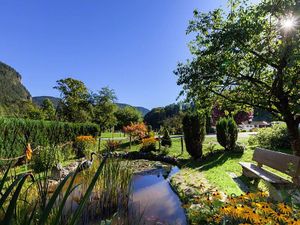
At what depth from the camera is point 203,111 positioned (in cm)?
695

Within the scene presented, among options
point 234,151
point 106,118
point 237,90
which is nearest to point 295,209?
point 237,90

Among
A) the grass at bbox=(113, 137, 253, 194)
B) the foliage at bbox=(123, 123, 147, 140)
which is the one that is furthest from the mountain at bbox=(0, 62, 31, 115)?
the grass at bbox=(113, 137, 253, 194)

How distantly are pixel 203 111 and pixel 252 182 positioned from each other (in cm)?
216

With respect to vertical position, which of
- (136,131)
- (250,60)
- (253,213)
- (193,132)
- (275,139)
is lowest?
(253,213)

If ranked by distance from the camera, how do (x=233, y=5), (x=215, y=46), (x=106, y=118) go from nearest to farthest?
(x=215, y=46), (x=233, y=5), (x=106, y=118)

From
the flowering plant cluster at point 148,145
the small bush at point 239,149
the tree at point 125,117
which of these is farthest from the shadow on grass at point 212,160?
the tree at point 125,117

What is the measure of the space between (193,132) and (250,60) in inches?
194

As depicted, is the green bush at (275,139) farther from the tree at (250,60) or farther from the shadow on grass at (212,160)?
the tree at (250,60)

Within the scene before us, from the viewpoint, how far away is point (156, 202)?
16.8 ft

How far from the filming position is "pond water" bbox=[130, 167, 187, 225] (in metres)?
4.10

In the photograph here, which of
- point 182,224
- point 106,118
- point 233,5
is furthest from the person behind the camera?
point 106,118

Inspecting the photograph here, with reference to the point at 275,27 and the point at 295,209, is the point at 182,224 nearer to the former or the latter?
the point at 295,209

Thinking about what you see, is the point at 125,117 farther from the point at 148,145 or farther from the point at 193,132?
the point at 193,132

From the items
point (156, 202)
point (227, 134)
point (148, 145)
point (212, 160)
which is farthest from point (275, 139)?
point (156, 202)
